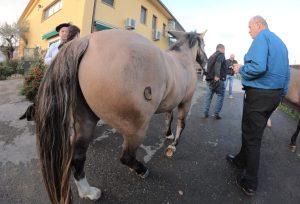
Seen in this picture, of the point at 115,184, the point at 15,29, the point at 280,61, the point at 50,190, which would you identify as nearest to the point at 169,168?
the point at 115,184

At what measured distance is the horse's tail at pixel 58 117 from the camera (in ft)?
5.64

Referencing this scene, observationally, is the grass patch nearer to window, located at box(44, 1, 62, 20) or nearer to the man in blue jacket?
the man in blue jacket

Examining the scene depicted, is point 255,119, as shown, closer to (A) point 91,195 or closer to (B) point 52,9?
(A) point 91,195

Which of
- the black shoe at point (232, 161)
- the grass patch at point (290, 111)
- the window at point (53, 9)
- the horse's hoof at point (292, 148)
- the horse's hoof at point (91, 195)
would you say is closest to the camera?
the horse's hoof at point (91, 195)

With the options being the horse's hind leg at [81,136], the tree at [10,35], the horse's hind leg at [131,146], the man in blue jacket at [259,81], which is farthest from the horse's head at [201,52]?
the tree at [10,35]

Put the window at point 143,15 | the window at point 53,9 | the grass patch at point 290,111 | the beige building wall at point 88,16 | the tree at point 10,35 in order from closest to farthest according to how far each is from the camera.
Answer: the grass patch at point 290,111
the beige building wall at point 88,16
the window at point 53,9
the window at point 143,15
the tree at point 10,35

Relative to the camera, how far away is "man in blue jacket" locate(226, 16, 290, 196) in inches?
96.7

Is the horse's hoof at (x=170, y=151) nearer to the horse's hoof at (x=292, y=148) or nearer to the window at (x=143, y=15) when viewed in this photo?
the horse's hoof at (x=292, y=148)

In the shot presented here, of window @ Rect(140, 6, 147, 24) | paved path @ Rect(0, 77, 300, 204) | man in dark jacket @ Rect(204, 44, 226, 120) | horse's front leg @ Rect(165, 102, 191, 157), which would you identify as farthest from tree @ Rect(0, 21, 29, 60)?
horse's front leg @ Rect(165, 102, 191, 157)

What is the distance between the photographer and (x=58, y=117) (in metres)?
1.75

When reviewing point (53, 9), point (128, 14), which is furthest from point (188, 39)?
point (53, 9)

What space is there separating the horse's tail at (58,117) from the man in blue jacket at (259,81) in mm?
1929

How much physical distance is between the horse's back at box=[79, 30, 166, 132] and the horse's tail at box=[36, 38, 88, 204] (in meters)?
0.09

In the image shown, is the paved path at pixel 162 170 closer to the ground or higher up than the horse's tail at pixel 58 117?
closer to the ground
